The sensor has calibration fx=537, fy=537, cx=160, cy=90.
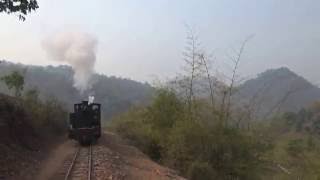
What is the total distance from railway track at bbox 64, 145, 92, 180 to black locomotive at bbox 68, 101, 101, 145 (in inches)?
192

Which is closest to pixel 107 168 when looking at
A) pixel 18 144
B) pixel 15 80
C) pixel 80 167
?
pixel 80 167

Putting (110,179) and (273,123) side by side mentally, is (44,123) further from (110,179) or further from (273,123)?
(110,179)

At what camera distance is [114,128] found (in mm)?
60812

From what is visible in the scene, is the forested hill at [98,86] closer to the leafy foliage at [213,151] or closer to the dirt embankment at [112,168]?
the dirt embankment at [112,168]

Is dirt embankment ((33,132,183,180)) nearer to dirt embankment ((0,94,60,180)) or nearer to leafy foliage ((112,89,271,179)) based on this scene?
dirt embankment ((0,94,60,180))

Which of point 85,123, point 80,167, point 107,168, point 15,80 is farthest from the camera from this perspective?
point 15,80

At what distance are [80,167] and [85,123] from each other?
12546 mm

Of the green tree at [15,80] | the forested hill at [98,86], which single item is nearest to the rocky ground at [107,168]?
the green tree at [15,80]

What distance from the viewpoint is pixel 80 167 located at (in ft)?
82.5

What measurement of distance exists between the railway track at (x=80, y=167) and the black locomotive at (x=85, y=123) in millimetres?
4884

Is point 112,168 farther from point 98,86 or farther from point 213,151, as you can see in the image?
point 98,86

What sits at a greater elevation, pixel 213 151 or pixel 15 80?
pixel 15 80

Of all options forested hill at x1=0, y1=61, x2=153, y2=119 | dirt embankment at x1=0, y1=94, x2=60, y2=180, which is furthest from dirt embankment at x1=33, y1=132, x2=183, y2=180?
forested hill at x1=0, y1=61, x2=153, y2=119

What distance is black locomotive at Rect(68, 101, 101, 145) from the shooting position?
3731cm
